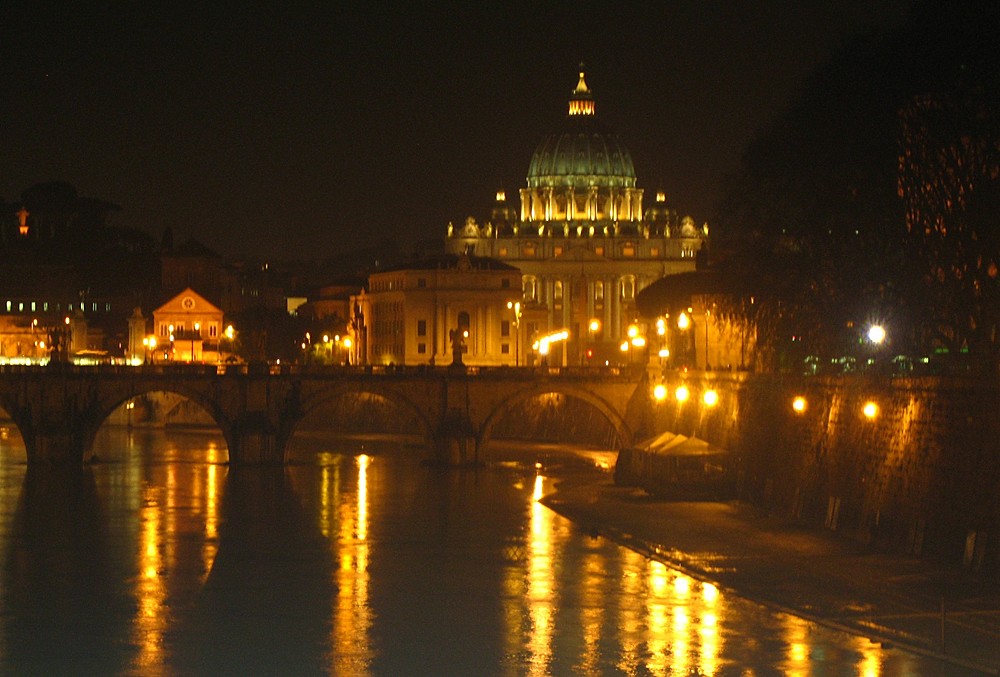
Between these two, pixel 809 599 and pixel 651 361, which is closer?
pixel 809 599

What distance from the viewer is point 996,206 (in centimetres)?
4884

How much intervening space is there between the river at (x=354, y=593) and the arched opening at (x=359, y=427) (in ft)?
78.3

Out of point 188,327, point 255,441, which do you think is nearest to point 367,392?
point 255,441

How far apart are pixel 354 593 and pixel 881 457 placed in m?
13.7

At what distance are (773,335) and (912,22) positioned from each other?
10.7 meters

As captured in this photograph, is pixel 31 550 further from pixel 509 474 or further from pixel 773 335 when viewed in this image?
pixel 509 474

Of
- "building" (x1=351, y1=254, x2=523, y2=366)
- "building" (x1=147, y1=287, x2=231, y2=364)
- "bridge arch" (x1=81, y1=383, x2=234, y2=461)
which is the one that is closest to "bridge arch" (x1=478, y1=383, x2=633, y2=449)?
"bridge arch" (x1=81, y1=383, x2=234, y2=461)

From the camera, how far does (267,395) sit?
8719 cm

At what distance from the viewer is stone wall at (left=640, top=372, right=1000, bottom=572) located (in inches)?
1775

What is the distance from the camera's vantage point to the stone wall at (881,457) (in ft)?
148

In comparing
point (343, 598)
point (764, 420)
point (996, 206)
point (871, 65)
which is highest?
point (871, 65)

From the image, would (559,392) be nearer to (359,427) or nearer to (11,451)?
(11,451)

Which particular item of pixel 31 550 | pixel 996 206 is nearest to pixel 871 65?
pixel 996 206

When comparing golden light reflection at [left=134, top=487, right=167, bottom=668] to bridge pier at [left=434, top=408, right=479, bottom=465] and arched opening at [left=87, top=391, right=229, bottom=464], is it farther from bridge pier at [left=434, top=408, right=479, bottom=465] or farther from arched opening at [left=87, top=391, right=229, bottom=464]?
arched opening at [left=87, top=391, right=229, bottom=464]
